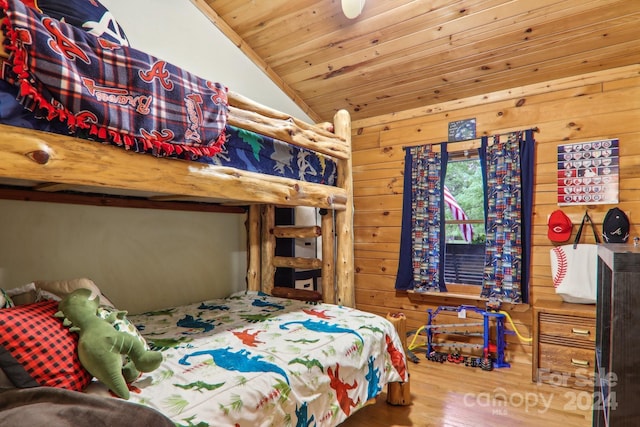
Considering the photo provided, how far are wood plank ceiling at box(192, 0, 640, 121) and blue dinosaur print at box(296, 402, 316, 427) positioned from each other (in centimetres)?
245

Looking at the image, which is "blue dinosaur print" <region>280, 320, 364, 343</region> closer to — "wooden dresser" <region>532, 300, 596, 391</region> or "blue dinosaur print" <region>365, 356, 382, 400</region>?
"blue dinosaur print" <region>365, 356, 382, 400</region>

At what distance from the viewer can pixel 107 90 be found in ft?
4.15

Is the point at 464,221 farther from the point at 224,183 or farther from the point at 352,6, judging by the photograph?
the point at 224,183

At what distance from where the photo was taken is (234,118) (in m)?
1.78

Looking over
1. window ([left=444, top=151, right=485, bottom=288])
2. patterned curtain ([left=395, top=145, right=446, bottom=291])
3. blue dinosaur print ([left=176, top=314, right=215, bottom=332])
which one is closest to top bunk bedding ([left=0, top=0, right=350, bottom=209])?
blue dinosaur print ([left=176, top=314, right=215, bottom=332])

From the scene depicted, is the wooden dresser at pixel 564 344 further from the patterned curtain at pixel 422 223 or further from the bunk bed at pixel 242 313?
the bunk bed at pixel 242 313

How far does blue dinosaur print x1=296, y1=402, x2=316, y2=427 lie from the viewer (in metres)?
1.43

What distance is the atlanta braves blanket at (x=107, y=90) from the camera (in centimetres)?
108

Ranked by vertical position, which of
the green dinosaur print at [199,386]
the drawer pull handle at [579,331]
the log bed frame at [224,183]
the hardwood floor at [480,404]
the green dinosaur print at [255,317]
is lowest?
the hardwood floor at [480,404]

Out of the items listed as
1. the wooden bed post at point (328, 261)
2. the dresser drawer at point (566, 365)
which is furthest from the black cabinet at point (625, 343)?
the dresser drawer at point (566, 365)

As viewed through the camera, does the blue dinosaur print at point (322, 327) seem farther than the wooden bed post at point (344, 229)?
No

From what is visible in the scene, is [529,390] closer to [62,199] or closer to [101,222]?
[101,222]

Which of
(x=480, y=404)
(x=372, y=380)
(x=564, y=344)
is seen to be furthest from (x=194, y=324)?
(x=564, y=344)

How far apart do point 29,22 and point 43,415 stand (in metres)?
1.05
